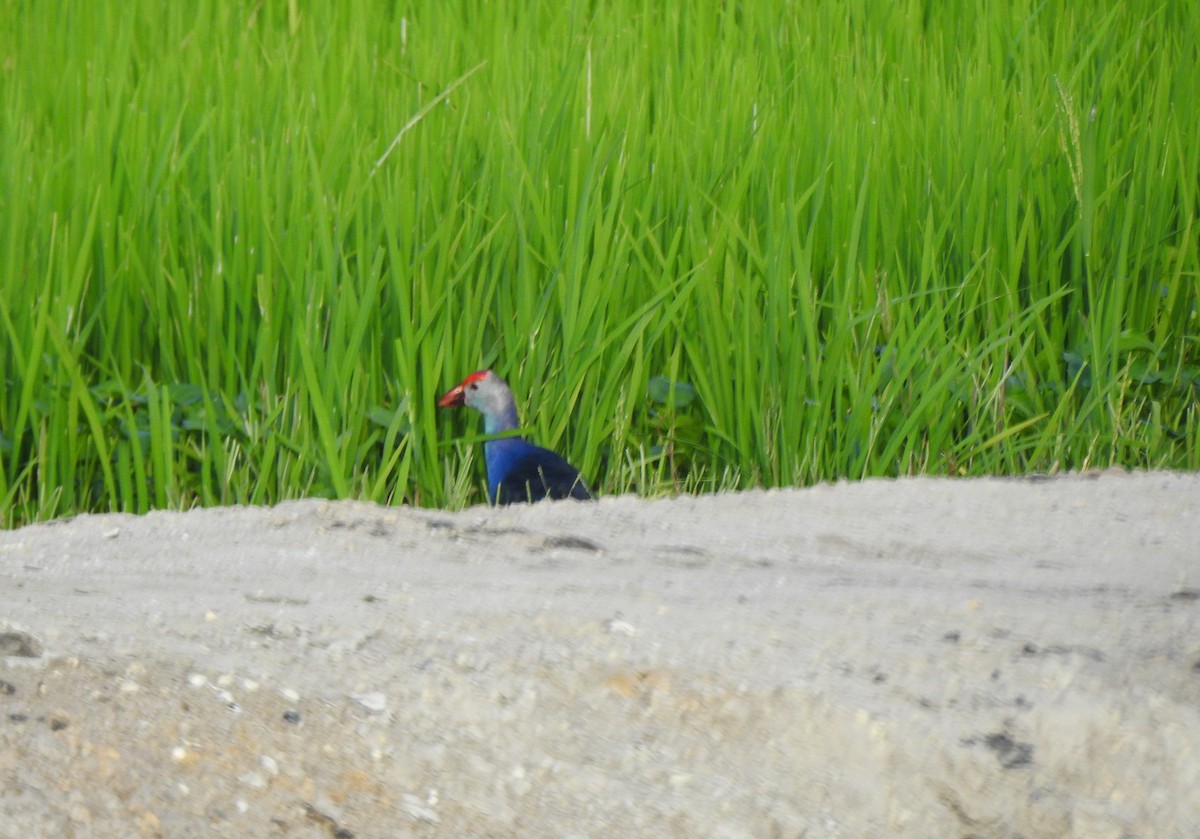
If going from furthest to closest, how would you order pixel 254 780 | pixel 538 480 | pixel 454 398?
pixel 454 398, pixel 538 480, pixel 254 780

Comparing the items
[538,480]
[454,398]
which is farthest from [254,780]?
[454,398]

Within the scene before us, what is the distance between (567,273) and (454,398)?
1.02 ft

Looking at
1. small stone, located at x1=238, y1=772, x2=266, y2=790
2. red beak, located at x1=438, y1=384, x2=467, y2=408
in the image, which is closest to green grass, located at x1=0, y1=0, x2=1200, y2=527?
red beak, located at x1=438, y1=384, x2=467, y2=408

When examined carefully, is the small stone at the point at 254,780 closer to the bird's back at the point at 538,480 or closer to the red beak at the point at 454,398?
the bird's back at the point at 538,480

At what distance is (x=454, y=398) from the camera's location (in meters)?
2.50

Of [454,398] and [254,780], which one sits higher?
[254,780]

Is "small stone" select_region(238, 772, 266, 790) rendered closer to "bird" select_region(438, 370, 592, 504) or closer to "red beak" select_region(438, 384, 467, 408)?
"bird" select_region(438, 370, 592, 504)

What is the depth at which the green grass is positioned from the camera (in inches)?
97.4

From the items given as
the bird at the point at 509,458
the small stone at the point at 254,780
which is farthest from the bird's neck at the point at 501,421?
the small stone at the point at 254,780

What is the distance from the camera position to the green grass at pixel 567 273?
8.12ft

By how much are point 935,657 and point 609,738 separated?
350 mm

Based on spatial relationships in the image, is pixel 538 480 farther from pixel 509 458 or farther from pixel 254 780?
pixel 254 780

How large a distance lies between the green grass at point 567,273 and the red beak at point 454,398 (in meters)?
0.03

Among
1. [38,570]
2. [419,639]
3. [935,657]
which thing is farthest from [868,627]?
[38,570]
